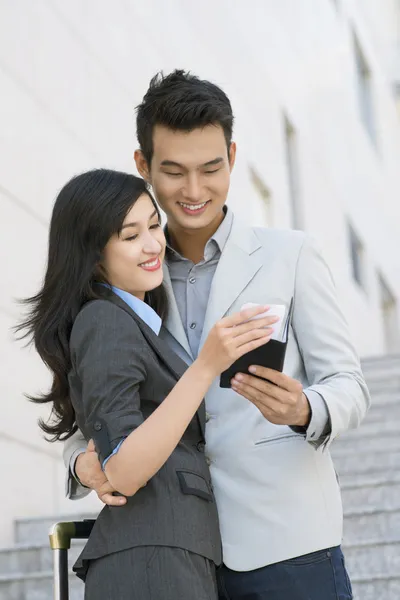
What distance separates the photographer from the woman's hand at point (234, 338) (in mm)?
2246

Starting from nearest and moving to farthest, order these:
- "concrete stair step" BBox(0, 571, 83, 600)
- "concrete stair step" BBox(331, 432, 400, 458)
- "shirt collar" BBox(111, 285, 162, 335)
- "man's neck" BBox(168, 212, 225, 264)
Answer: "shirt collar" BBox(111, 285, 162, 335) < "man's neck" BBox(168, 212, 225, 264) < "concrete stair step" BBox(0, 571, 83, 600) < "concrete stair step" BBox(331, 432, 400, 458)

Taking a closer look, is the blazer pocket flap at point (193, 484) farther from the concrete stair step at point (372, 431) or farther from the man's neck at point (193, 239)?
the concrete stair step at point (372, 431)

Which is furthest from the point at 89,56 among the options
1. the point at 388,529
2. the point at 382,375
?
the point at 388,529

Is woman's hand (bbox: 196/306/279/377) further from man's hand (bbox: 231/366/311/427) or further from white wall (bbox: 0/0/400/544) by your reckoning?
white wall (bbox: 0/0/400/544)

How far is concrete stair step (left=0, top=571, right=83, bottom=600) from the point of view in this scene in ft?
15.6

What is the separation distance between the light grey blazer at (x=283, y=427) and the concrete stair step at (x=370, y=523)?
2541 millimetres

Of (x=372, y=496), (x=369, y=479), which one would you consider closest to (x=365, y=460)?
(x=369, y=479)

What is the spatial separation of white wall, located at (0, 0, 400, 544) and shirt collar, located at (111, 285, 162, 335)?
3.43 meters

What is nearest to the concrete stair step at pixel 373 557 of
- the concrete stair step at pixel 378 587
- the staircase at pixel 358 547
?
the staircase at pixel 358 547

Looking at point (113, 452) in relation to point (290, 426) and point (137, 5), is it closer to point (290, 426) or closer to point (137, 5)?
point (290, 426)

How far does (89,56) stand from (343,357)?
18.1 feet

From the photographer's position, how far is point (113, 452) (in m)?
2.27

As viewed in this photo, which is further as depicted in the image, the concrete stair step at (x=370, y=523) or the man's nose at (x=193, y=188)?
the concrete stair step at (x=370, y=523)

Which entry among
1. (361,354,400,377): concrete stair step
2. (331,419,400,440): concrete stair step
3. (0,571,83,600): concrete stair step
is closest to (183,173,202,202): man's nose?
(0,571,83,600): concrete stair step
